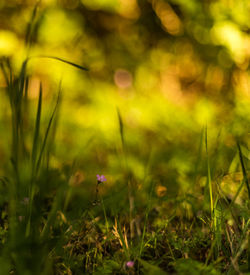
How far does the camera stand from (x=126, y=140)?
1.96 m

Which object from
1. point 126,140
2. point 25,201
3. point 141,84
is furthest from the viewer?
point 141,84

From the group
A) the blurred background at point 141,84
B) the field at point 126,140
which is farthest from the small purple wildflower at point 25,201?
the blurred background at point 141,84

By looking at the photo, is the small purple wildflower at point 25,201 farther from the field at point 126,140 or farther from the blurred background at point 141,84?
the blurred background at point 141,84

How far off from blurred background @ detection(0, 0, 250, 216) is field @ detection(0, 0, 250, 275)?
0.01 m

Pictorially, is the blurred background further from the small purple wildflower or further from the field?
the small purple wildflower

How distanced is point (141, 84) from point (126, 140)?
49.1 inches

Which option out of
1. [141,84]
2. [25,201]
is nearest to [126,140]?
[25,201]

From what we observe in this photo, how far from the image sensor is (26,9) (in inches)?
120

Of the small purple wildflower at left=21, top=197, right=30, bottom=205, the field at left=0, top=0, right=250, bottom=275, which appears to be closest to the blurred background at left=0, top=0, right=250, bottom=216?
the field at left=0, top=0, right=250, bottom=275

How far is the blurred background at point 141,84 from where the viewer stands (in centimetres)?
154

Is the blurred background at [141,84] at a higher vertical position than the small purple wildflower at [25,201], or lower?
lower

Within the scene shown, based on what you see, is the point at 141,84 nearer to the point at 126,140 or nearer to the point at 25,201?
the point at 126,140

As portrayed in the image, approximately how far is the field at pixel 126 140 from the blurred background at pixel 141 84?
0.01 m

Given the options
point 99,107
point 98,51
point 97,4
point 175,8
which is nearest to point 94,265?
point 99,107
